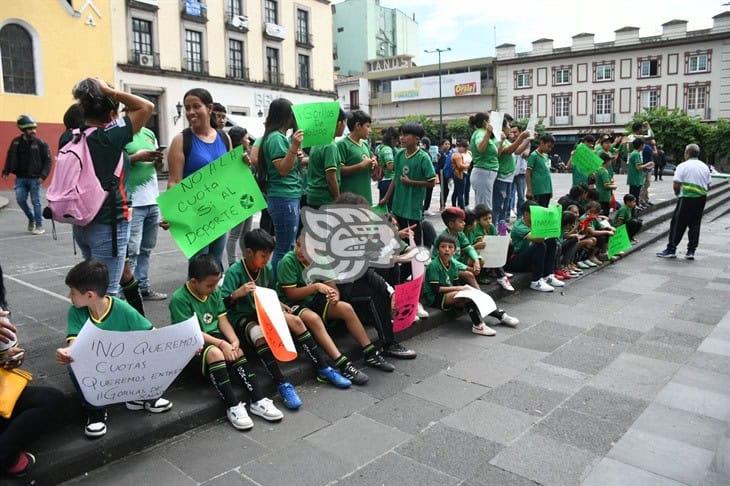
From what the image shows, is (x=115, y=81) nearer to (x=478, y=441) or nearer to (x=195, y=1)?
(x=195, y=1)

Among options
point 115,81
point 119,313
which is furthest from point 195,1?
point 119,313

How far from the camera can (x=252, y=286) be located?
365 cm

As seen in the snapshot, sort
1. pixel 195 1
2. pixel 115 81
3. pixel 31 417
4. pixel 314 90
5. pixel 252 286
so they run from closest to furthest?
pixel 31 417 → pixel 252 286 → pixel 115 81 → pixel 195 1 → pixel 314 90

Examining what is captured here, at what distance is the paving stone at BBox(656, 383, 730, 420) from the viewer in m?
3.58

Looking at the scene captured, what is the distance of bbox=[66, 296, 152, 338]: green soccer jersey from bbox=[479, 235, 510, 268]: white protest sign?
3.74m

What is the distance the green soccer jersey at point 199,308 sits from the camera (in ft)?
11.2

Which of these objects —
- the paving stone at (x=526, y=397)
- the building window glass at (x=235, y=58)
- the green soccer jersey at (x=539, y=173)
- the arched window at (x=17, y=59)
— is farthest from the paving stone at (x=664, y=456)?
the building window glass at (x=235, y=58)

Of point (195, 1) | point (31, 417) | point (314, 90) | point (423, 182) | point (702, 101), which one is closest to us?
point (31, 417)

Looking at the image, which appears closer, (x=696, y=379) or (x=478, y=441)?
(x=478, y=441)

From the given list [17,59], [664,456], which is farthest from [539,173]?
[17,59]

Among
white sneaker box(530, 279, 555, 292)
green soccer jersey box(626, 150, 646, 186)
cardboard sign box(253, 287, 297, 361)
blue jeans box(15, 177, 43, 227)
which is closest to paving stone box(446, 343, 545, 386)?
cardboard sign box(253, 287, 297, 361)

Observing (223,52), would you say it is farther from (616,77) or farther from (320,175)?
(616,77)

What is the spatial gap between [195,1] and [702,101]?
37415 millimetres

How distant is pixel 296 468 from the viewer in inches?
113
